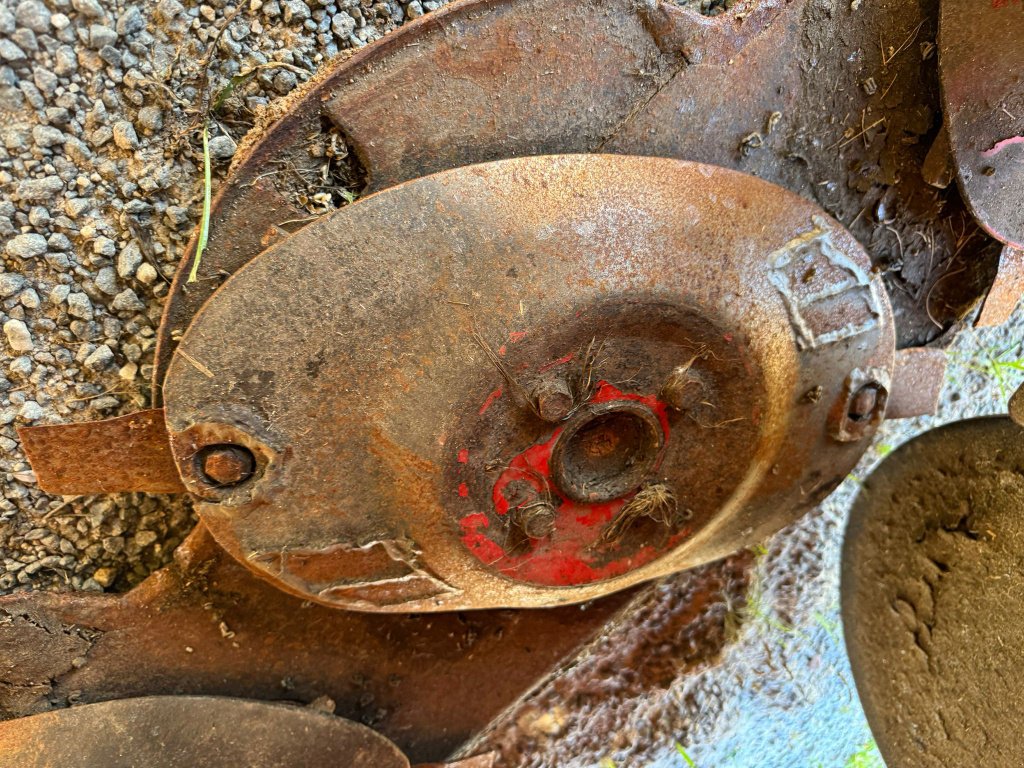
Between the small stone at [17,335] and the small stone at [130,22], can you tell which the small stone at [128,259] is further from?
the small stone at [130,22]

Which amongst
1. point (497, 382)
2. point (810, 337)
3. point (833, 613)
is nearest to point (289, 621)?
point (497, 382)

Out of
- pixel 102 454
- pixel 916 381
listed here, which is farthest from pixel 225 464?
pixel 916 381

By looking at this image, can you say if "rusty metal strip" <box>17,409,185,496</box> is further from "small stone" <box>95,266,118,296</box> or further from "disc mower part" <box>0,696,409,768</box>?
"disc mower part" <box>0,696,409,768</box>

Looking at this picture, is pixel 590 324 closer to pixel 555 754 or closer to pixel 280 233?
pixel 280 233

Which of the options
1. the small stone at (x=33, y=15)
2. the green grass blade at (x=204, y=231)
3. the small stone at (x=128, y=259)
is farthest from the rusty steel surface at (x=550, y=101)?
the small stone at (x=33, y=15)

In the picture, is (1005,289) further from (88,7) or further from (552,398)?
(88,7)

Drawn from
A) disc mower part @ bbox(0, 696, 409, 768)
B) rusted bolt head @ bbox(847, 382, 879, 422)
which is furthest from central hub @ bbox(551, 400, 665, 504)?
disc mower part @ bbox(0, 696, 409, 768)
